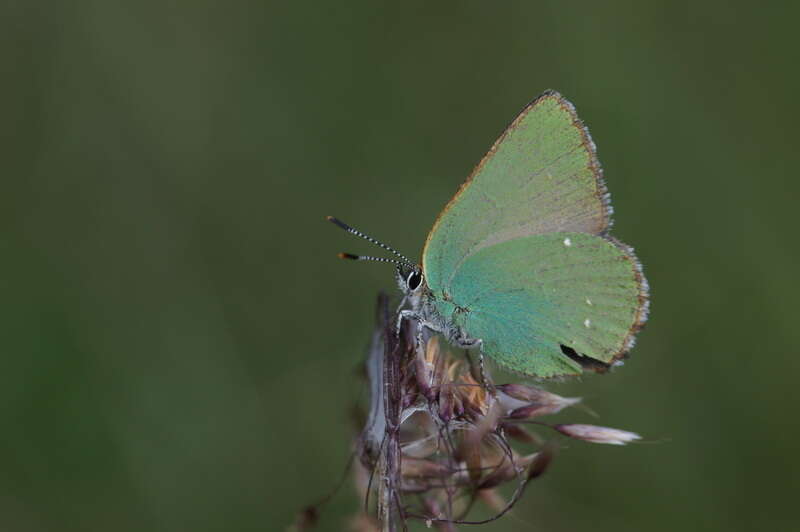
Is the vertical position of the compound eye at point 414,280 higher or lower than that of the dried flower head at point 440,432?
higher

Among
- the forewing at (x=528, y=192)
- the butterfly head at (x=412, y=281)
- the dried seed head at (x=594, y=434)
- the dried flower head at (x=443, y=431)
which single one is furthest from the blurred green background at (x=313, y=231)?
the dried seed head at (x=594, y=434)

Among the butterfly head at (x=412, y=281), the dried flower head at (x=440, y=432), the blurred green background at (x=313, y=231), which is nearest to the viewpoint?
the dried flower head at (x=440, y=432)

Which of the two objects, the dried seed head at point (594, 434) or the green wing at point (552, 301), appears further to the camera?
the green wing at point (552, 301)

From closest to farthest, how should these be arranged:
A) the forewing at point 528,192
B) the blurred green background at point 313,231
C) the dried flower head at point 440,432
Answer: the dried flower head at point 440,432 < the forewing at point 528,192 < the blurred green background at point 313,231

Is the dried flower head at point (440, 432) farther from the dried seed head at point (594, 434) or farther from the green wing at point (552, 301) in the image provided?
the green wing at point (552, 301)

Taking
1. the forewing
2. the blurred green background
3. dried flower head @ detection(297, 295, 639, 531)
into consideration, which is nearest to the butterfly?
the forewing

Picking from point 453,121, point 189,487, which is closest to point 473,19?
point 453,121

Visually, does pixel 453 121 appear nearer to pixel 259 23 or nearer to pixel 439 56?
pixel 439 56

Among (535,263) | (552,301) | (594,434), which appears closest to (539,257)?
(535,263)
